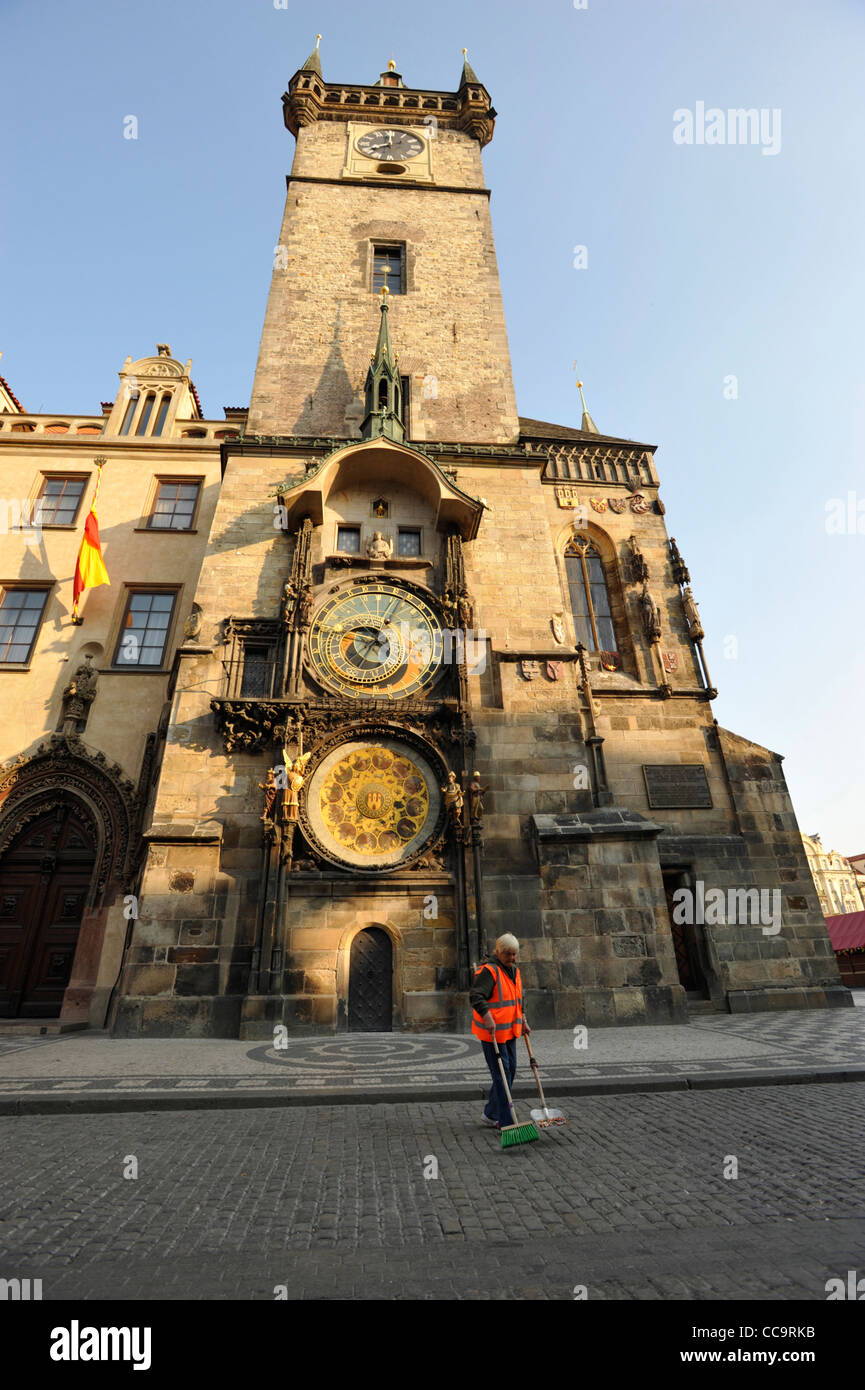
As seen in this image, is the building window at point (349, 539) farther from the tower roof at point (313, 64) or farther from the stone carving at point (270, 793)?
the tower roof at point (313, 64)

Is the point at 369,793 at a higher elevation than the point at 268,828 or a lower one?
higher

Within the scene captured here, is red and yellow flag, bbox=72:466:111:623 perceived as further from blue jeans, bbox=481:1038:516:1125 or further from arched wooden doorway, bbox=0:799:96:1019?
blue jeans, bbox=481:1038:516:1125

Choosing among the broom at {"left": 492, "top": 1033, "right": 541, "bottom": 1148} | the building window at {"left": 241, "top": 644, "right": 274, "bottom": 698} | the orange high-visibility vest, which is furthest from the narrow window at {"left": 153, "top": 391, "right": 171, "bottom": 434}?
the broom at {"left": 492, "top": 1033, "right": 541, "bottom": 1148}

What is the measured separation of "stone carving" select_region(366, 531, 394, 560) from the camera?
13.9 meters

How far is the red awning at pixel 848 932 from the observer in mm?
23828

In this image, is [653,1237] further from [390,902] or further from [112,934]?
[112,934]

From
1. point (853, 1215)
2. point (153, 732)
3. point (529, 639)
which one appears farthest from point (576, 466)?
point (853, 1215)

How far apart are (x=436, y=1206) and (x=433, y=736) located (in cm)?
876

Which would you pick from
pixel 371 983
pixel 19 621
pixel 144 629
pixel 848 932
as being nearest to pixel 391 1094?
pixel 371 983

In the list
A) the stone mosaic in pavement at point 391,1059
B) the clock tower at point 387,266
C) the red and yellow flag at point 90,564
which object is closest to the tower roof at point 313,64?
the clock tower at point 387,266

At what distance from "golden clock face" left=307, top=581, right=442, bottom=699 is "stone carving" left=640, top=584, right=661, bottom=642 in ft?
19.6

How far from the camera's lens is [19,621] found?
1641 centimetres
